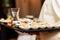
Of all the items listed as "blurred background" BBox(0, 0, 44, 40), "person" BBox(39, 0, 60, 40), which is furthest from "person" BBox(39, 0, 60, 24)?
"blurred background" BBox(0, 0, 44, 40)

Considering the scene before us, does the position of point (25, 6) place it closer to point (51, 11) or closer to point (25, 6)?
point (25, 6)

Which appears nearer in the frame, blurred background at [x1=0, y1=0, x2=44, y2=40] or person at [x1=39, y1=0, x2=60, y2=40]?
person at [x1=39, y1=0, x2=60, y2=40]

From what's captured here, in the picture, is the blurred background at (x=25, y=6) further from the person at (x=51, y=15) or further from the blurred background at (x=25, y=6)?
the person at (x=51, y=15)

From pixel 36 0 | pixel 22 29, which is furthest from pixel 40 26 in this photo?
pixel 36 0

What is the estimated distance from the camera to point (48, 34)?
2.78 ft

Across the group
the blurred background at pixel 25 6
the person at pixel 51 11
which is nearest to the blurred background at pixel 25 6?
the blurred background at pixel 25 6

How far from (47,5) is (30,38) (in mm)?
196

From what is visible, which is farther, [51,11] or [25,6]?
[25,6]

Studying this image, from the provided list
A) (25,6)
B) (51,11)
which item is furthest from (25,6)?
(51,11)

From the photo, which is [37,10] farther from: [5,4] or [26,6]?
[5,4]

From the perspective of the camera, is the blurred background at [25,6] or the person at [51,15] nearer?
the person at [51,15]

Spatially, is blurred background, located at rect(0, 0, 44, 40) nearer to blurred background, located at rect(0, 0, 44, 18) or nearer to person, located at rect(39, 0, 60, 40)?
blurred background, located at rect(0, 0, 44, 18)

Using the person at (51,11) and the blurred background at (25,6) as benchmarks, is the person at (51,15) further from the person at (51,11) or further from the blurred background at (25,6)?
the blurred background at (25,6)

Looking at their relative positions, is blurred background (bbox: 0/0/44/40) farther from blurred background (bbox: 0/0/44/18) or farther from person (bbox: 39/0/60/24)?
person (bbox: 39/0/60/24)
